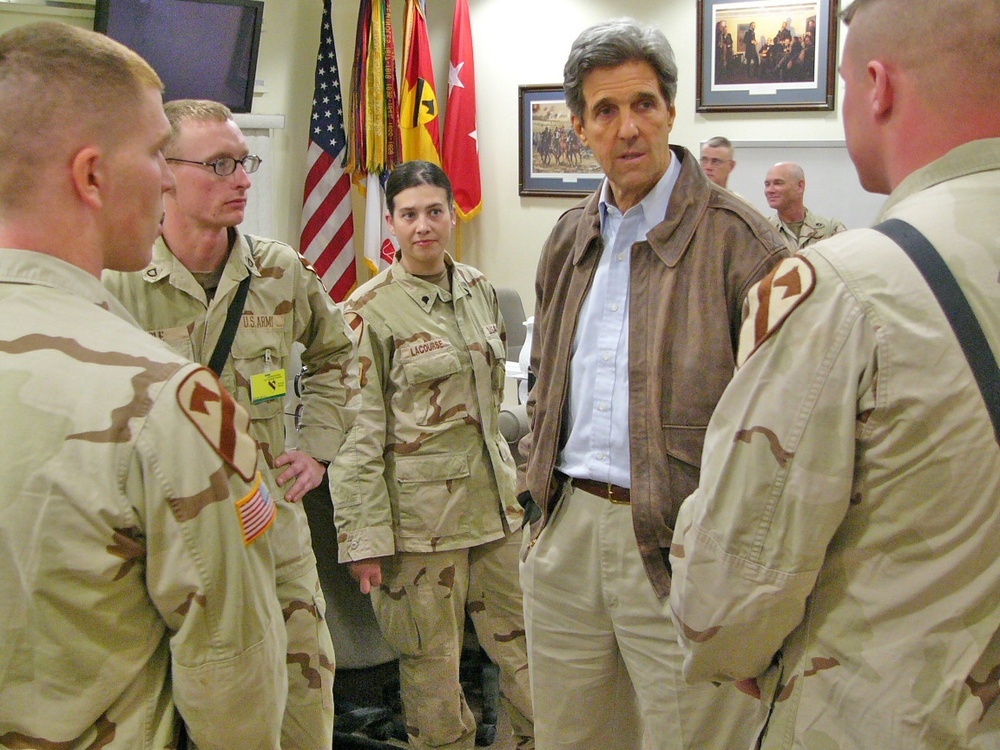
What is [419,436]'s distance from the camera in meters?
2.51

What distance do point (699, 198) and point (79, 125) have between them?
3.55 ft

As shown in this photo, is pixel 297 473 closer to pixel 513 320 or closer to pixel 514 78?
pixel 513 320

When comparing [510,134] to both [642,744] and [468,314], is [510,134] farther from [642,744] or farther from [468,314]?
[642,744]

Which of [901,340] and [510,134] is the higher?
[510,134]

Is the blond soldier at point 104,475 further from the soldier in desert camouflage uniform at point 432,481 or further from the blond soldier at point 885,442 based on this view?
the soldier in desert camouflage uniform at point 432,481

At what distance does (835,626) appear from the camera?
1.05 m

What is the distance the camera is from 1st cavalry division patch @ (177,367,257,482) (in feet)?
3.23

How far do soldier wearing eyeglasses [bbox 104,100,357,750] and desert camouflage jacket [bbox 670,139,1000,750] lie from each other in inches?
A: 47.1

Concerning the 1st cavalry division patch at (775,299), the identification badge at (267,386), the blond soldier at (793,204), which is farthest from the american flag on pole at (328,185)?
the 1st cavalry division patch at (775,299)

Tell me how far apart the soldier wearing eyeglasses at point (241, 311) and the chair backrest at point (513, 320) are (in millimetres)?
3089

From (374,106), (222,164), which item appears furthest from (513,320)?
(222,164)

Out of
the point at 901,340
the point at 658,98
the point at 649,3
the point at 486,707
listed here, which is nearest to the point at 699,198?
the point at 658,98

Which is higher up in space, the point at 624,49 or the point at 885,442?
the point at 624,49

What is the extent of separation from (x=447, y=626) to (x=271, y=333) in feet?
3.39
